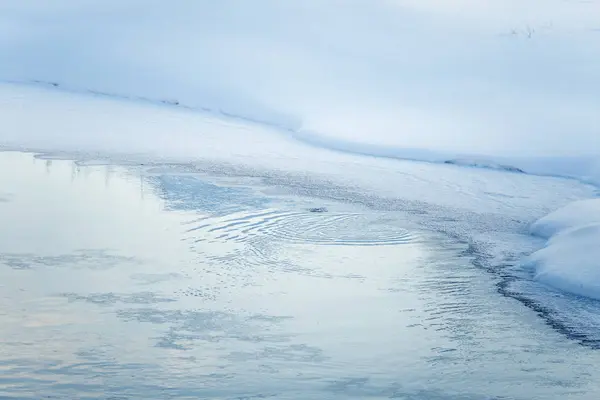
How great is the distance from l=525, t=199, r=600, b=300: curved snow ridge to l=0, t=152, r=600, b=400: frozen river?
0.39 ft

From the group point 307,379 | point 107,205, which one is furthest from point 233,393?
point 107,205

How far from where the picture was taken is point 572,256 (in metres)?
6.45

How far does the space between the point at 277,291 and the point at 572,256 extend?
1892mm

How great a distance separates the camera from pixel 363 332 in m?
5.49

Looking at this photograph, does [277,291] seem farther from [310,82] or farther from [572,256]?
[310,82]

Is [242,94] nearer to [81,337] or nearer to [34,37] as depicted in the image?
[34,37]

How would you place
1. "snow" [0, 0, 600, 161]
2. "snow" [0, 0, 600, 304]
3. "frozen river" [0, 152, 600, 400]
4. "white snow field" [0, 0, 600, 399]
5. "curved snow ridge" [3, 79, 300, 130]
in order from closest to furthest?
"frozen river" [0, 152, 600, 400]
"white snow field" [0, 0, 600, 399]
"snow" [0, 0, 600, 304]
"snow" [0, 0, 600, 161]
"curved snow ridge" [3, 79, 300, 130]

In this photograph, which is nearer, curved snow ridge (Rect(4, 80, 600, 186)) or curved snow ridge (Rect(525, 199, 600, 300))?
curved snow ridge (Rect(525, 199, 600, 300))

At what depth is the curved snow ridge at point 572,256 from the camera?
6145mm

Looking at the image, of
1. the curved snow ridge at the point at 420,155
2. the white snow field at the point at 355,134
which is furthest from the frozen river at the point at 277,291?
the curved snow ridge at the point at 420,155

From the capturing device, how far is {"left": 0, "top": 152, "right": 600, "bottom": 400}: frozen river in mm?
4836

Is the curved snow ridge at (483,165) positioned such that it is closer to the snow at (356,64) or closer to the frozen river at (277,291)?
the snow at (356,64)

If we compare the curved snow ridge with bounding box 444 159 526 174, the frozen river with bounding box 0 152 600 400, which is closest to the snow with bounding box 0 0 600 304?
the curved snow ridge with bounding box 444 159 526 174

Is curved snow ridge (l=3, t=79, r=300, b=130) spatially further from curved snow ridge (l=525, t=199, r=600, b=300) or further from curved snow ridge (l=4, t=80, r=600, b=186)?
curved snow ridge (l=525, t=199, r=600, b=300)
